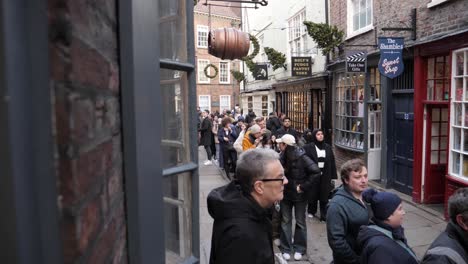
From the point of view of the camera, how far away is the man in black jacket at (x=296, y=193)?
19.2 ft

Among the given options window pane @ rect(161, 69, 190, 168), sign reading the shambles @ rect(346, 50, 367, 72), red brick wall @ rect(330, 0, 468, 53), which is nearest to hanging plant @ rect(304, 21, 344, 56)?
red brick wall @ rect(330, 0, 468, 53)

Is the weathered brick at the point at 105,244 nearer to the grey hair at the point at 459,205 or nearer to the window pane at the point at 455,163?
the grey hair at the point at 459,205

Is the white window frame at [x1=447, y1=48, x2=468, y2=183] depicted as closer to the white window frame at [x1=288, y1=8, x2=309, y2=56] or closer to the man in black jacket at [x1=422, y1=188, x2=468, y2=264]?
the man in black jacket at [x1=422, y1=188, x2=468, y2=264]

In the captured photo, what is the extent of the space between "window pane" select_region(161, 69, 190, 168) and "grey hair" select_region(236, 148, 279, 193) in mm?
337

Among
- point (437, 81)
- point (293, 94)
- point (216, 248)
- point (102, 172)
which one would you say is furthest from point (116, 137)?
point (293, 94)

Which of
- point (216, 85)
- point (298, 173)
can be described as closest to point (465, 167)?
point (298, 173)

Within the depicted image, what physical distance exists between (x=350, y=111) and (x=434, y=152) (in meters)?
3.72

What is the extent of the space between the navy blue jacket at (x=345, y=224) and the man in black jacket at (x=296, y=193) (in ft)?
7.57

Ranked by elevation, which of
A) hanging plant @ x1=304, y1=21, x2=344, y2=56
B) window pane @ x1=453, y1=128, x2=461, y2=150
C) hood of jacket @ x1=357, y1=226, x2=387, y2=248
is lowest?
hood of jacket @ x1=357, y1=226, x2=387, y2=248

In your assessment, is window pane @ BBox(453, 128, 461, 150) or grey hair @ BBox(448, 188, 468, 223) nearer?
grey hair @ BBox(448, 188, 468, 223)

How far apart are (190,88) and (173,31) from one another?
0.34 metres

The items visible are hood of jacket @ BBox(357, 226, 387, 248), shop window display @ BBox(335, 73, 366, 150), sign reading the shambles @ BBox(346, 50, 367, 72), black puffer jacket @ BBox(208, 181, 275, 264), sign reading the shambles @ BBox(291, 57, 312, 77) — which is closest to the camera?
black puffer jacket @ BBox(208, 181, 275, 264)

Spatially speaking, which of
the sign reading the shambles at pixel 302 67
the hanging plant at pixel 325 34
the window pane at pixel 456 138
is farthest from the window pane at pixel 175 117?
the sign reading the shambles at pixel 302 67

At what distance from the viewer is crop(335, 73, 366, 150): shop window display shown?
11.5m
